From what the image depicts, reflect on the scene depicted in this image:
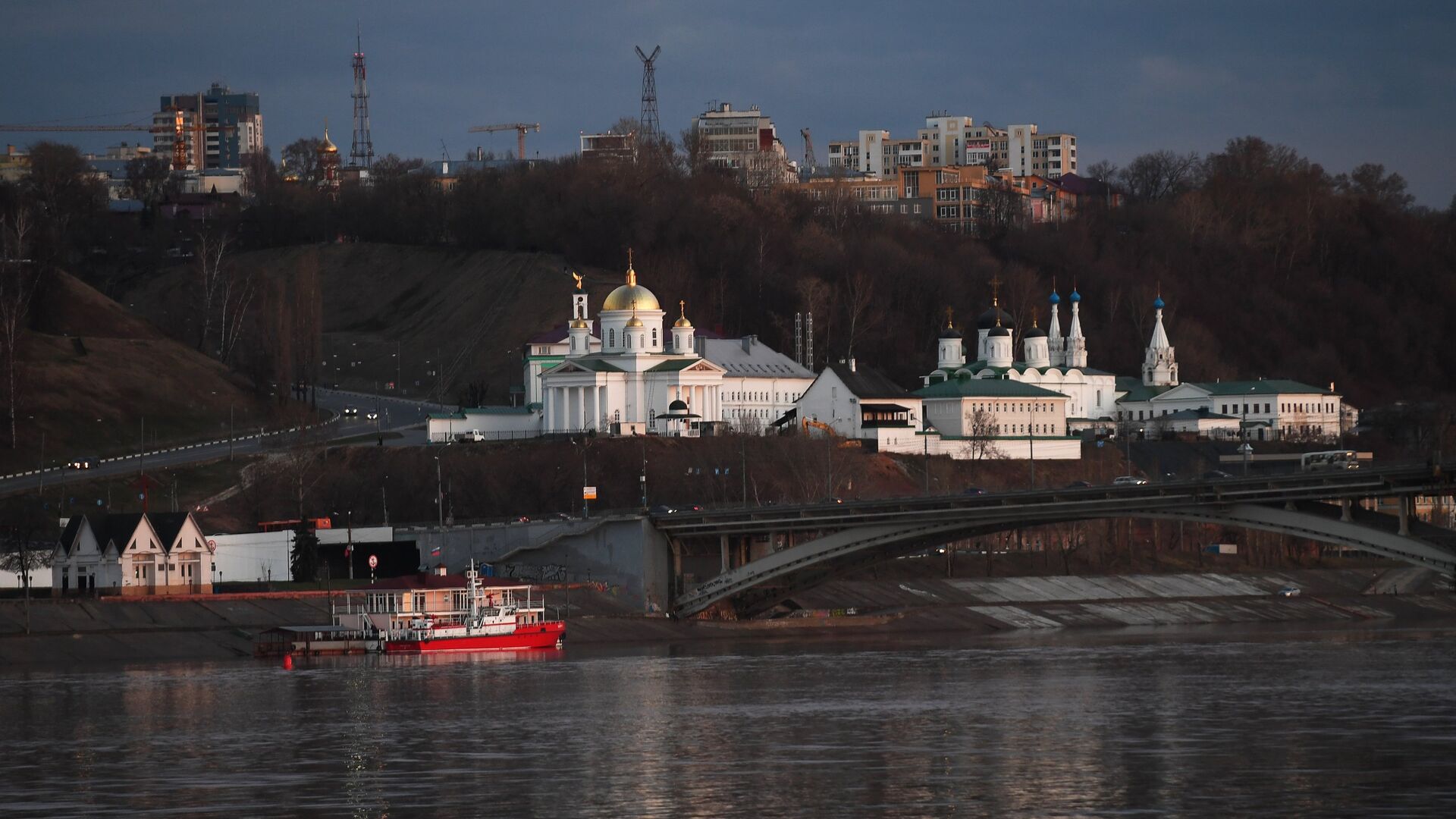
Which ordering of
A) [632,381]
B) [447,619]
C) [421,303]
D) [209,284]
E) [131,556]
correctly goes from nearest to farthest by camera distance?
[447,619] < [131,556] < [632,381] < [209,284] < [421,303]

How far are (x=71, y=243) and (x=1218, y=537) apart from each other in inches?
3720

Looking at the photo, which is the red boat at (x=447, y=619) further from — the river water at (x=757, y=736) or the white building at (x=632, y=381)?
the white building at (x=632, y=381)

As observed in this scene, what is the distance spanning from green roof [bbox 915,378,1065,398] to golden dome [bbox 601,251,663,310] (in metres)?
16.7

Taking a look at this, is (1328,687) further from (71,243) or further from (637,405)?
(71,243)

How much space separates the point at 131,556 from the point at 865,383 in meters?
55.3

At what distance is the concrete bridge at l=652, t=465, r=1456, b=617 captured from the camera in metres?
61.4

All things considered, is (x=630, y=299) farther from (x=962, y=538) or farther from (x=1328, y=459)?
(x=962, y=538)

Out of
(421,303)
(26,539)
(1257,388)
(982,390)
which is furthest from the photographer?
(421,303)

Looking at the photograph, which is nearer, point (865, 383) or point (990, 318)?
point (865, 383)

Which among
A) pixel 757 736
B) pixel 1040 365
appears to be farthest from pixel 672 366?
pixel 757 736

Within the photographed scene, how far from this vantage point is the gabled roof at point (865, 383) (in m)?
124

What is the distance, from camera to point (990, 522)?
7238 cm

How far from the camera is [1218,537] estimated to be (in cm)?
10788

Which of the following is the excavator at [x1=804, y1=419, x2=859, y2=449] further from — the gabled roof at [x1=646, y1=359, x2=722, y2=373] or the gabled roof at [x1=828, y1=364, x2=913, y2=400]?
the gabled roof at [x1=646, y1=359, x2=722, y2=373]
